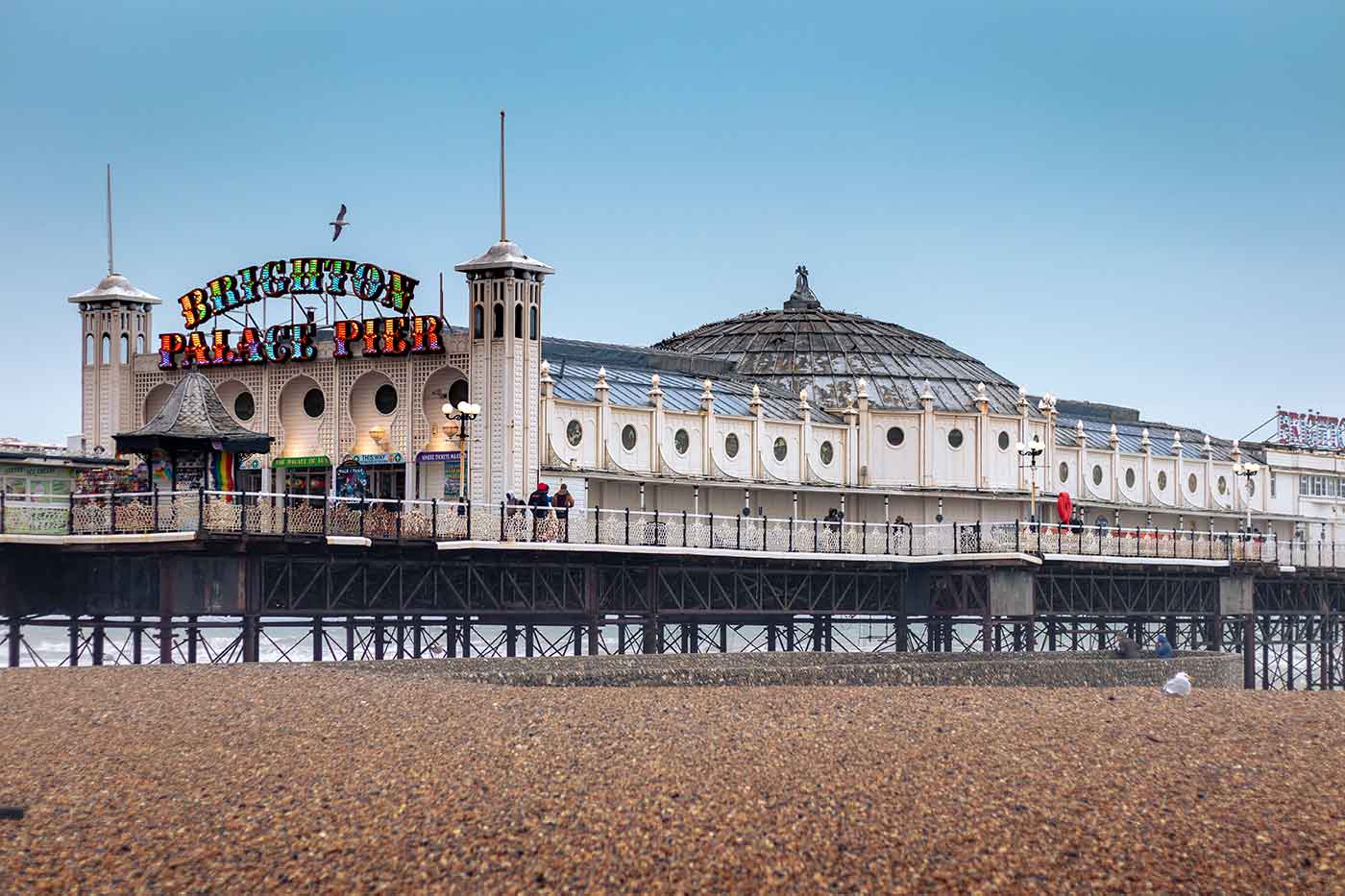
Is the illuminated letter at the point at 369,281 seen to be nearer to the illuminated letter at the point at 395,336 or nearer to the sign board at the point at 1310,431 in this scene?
the illuminated letter at the point at 395,336

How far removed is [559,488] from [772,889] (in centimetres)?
4059

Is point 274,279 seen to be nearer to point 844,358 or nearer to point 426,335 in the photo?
point 426,335

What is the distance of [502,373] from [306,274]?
8561 mm

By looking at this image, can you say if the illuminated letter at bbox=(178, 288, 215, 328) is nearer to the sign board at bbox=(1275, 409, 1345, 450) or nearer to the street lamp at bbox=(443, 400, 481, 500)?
the street lamp at bbox=(443, 400, 481, 500)

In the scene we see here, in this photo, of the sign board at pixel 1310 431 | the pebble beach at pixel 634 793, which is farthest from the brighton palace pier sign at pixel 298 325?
the sign board at pixel 1310 431

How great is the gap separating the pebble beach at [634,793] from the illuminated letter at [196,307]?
26.9 m

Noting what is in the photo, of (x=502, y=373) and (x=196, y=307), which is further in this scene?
(x=196, y=307)

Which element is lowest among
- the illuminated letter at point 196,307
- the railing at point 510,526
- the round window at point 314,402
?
the railing at point 510,526

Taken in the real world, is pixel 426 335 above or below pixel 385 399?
above

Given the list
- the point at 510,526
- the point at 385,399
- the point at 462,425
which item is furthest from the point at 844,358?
the point at 462,425

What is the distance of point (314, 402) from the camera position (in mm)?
68062

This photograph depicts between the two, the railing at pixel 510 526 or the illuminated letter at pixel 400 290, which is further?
the illuminated letter at pixel 400 290

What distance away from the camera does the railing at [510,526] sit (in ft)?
186

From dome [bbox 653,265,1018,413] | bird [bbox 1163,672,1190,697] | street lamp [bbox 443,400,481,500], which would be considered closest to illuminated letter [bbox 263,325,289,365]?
street lamp [bbox 443,400,481,500]
